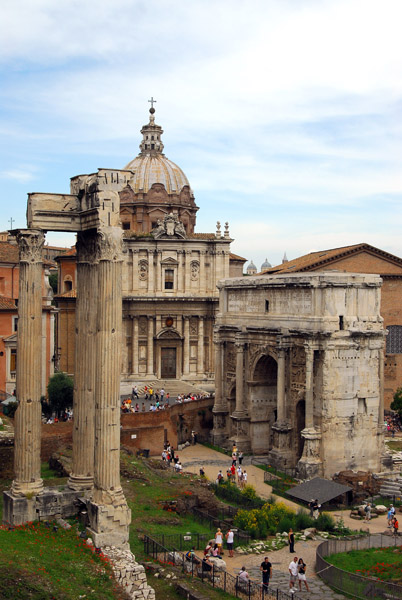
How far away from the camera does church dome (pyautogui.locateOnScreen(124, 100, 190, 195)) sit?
5962 centimetres

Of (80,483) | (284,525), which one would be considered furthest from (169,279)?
(80,483)

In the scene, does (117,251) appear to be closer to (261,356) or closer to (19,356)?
(19,356)

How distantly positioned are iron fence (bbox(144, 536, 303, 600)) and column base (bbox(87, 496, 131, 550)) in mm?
3465

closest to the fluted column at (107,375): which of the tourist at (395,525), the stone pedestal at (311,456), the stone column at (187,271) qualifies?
the tourist at (395,525)

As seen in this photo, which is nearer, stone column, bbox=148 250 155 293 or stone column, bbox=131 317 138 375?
stone column, bbox=131 317 138 375

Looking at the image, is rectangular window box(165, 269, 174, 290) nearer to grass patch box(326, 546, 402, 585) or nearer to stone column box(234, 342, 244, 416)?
stone column box(234, 342, 244, 416)

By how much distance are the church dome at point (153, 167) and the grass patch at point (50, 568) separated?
144 ft

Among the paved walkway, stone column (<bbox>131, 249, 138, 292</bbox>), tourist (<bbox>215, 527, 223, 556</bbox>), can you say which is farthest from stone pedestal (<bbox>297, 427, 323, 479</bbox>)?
stone column (<bbox>131, 249, 138, 292</bbox>)

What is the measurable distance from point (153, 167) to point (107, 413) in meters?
44.8

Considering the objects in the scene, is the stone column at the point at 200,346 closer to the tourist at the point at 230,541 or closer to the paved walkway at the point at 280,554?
the paved walkway at the point at 280,554

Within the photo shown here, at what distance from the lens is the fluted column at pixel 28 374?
18766mm

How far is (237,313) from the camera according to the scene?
143ft

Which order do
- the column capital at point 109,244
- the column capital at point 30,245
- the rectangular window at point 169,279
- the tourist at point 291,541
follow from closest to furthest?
1. the column capital at point 109,244
2. the column capital at point 30,245
3. the tourist at point 291,541
4. the rectangular window at point 169,279

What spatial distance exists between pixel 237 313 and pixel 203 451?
8.07 metres
